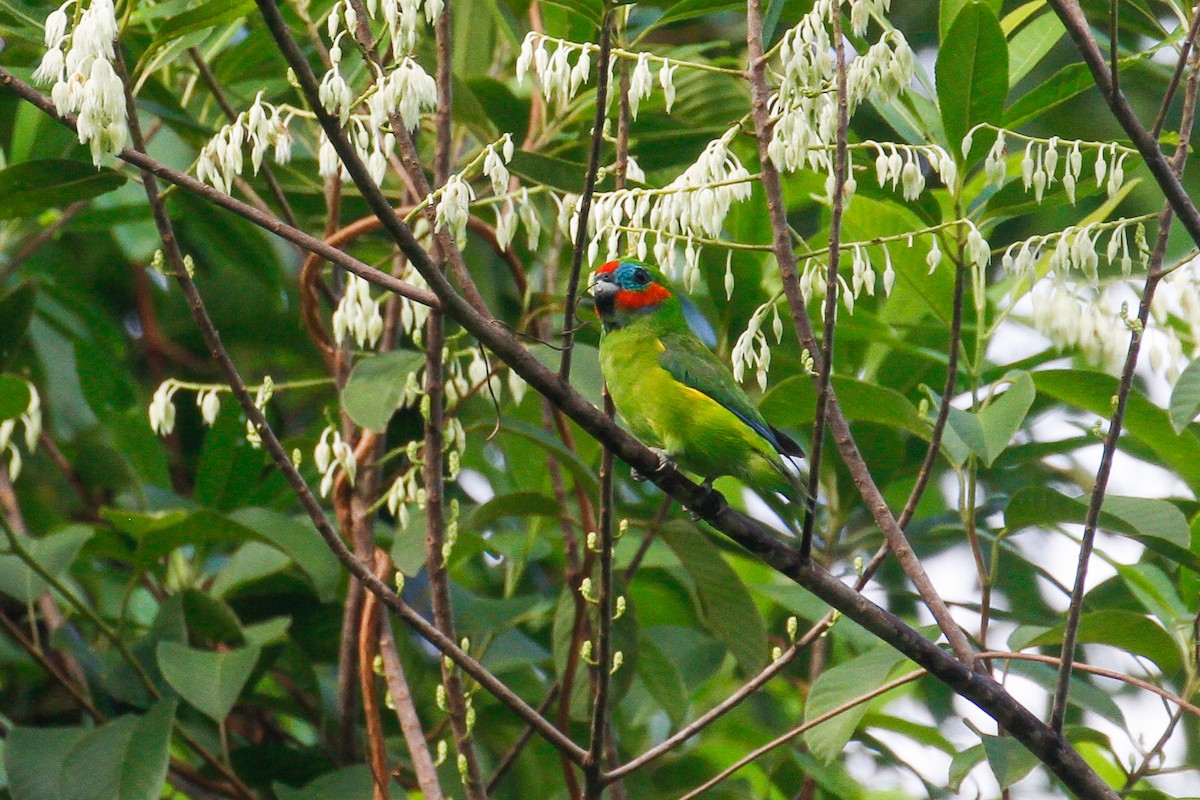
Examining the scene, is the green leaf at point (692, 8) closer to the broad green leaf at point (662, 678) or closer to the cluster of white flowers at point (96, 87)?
the cluster of white flowers at point (96, 87)

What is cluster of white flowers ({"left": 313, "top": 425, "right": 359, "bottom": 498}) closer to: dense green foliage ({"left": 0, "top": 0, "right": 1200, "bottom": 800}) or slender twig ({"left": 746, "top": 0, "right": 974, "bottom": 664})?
dense green foliage ({"left": 0, "top": 0, "right": 1200, "bottom": 800})

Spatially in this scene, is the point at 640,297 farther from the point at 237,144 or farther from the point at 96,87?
the point at 96,87

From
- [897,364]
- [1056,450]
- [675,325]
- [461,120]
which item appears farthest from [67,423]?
[1056,450]

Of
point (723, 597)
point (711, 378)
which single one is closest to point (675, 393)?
point (711, 378)

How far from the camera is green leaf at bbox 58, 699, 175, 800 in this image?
3137 millimetres

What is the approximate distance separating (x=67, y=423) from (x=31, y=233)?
0.85m

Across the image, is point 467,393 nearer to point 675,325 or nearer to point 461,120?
point 675,325

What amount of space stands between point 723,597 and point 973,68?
149 centimetres

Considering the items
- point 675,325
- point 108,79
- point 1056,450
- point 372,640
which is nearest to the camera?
point 108,79

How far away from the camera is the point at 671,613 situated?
4.79 m

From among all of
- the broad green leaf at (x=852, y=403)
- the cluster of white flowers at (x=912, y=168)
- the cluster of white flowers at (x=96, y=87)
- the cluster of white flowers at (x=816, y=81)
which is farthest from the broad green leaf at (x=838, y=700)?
the cluster of white flowers at (x=96, y=87)

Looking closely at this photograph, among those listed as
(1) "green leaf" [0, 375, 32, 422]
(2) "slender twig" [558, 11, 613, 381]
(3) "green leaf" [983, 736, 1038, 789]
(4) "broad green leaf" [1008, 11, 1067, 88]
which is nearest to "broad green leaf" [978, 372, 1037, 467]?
(3) "green leaf" [983, 736, 1038, 789]

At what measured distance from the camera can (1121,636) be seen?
3094mm

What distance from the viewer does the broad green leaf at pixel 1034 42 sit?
137 inches
